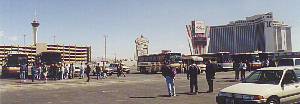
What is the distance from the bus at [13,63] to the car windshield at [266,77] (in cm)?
3151

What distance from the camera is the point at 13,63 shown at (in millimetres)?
41000

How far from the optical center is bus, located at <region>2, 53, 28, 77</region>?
4019 cm

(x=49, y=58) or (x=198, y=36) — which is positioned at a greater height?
(x=198, y=36)

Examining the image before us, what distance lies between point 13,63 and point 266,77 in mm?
33276

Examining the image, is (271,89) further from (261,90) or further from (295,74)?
(295,74)

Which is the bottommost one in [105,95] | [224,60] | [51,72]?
[105,95]

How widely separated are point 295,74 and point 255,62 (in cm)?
4151

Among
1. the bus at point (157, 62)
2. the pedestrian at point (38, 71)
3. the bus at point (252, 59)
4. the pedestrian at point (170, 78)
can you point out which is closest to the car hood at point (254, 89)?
the pedestrian at point (170, 78)

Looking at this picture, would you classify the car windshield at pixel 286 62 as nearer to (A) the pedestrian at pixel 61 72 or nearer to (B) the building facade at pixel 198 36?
(A) the pedestrian at pixel 61 72

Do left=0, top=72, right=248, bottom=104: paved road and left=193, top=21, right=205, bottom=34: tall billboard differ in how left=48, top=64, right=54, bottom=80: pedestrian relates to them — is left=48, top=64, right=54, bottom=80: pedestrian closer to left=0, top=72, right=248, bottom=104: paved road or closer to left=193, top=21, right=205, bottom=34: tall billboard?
left=0, top=72, right=248, bottom=104: paved road

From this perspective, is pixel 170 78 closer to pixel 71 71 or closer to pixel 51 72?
pixel 51 72

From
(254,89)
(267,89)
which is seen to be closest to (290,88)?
(267,89)

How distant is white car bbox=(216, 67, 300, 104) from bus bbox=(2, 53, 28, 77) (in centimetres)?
3174

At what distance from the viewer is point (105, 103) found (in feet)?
52.4
